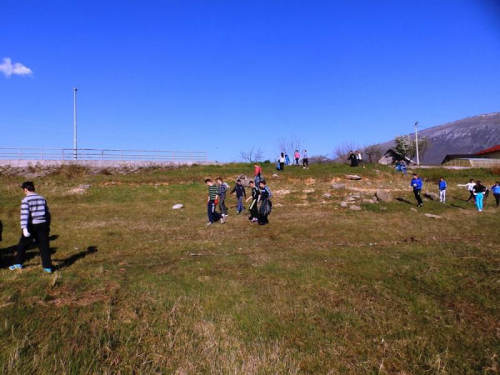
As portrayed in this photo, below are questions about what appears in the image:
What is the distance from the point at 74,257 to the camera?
27.2 feet

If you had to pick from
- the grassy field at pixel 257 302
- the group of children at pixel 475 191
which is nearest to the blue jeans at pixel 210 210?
the grassy field at pixel 257 302

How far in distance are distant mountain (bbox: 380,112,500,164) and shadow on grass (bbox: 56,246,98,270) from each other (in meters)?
124

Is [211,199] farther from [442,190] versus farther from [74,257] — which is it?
[442,190]

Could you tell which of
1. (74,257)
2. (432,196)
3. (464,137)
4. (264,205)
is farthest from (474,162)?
(464,137)

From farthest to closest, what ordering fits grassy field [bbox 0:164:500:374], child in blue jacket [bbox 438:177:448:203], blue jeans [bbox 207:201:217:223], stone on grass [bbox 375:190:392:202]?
stone on grass [bbox 375:190:392:202] < child in blue jacket [bbox 438:177:448:203] < blue jeans [bbox 207:201:217:223] < grassy field [bbox 0:164:500:374]

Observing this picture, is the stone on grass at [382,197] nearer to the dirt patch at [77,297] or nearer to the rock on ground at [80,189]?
the dirt patch at [77,297]

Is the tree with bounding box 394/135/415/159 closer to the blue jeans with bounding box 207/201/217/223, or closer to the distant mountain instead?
the distant mountain

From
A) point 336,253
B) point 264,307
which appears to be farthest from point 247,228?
point 264,307

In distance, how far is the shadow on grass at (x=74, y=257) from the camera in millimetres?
7409

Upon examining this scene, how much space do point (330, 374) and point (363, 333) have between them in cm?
102

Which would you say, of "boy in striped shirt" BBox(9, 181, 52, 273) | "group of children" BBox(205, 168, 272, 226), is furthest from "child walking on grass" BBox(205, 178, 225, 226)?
"boy in striped shirt" BBox(9, 181, 52, 273)

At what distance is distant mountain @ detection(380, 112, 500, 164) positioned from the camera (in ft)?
424

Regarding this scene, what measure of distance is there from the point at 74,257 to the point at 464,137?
164598 mm

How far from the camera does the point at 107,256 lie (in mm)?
8469
